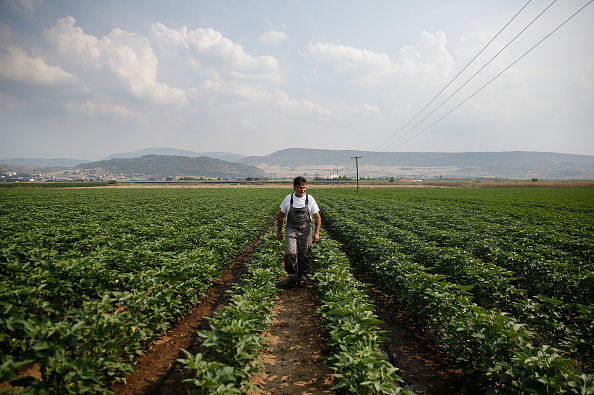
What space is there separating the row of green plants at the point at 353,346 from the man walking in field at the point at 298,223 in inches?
52.5

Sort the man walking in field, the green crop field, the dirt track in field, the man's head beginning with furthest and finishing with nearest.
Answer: the man walking in field, the man's head, the dirt track in field, the green crop field

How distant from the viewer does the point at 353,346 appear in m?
3.70

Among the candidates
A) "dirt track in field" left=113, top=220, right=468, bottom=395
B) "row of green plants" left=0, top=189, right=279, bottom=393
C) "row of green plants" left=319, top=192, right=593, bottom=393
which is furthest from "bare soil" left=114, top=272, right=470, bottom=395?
"row of green plants" left=319, top=192, right=593, bottom=393

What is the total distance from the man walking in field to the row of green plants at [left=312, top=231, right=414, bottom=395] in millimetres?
1333

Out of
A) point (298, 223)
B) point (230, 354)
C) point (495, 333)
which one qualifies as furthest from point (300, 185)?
point (495, 333)

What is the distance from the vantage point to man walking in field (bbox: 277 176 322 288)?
279 inches

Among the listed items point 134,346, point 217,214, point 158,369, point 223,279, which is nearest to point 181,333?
point 158,369

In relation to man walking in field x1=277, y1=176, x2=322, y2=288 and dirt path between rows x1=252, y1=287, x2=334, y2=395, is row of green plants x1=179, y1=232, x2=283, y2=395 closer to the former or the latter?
dirt path between rows x1=252, y1=287, x2=334, y2=395

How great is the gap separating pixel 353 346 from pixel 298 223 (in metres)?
3.82

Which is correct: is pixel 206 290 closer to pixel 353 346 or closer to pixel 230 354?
pixel 230 354

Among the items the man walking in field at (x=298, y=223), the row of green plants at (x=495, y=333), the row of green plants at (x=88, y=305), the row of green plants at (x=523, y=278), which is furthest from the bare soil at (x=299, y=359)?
the row of green plants at (x=523, y=278)

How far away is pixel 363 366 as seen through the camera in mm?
3281

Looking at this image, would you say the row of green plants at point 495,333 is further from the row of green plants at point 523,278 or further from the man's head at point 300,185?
the man's head at point 300,185

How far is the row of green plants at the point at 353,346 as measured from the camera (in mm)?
3131
